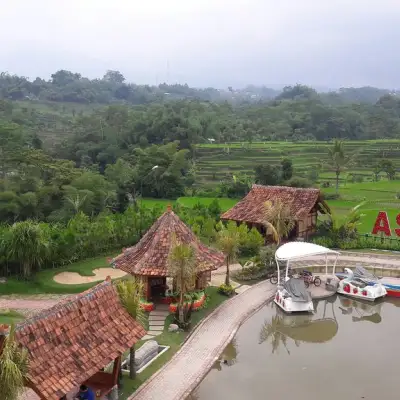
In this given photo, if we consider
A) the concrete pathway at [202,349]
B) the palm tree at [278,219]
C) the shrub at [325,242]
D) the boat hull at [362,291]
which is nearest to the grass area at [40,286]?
the concrete pathway at [202,349]

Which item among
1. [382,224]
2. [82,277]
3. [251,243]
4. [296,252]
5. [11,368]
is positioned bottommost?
[82,277]

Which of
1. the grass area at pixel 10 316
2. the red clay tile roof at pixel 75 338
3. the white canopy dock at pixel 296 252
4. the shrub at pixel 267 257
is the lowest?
the grass area at pixel 10 316

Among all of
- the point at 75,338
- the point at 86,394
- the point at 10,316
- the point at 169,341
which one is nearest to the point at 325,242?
the point at 169,341

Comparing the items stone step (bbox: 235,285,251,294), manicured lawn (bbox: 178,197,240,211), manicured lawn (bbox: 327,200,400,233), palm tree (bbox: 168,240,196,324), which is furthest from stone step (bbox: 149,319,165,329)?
manicured lawn (bbox: 178,197,240,211)

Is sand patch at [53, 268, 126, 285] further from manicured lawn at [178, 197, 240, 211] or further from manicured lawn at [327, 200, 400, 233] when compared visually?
manicured lawn at [178, 197, 240, 211]

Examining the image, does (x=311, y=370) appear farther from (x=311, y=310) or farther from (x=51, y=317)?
(x=51, y=317)

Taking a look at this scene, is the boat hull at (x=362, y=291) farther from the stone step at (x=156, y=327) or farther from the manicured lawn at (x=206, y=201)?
the manicured lawn at (x=206, y=201)

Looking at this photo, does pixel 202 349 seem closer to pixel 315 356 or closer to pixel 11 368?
pixel 315 356
